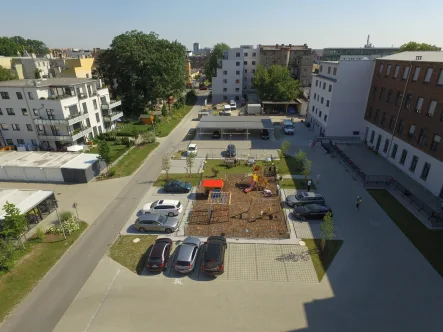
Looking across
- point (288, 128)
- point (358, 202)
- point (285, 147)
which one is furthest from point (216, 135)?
point (358, 202)

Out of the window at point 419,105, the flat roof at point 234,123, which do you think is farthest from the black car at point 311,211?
the flat roof at point 234,123

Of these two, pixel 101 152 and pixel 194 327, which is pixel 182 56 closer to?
pixel 101 152

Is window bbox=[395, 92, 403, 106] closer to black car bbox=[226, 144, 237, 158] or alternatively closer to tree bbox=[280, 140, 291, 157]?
tree bbox=[280, 140, 291, 157]

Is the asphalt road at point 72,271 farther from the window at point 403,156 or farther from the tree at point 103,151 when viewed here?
the window at point 403,156

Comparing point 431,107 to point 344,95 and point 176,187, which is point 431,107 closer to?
point 344,95

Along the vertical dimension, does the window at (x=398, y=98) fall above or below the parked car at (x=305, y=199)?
above

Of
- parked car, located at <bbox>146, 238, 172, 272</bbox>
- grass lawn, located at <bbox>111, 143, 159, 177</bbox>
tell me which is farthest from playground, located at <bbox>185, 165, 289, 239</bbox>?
grass lawn, located at <bbox>111, 143, 159, 177</bbox>

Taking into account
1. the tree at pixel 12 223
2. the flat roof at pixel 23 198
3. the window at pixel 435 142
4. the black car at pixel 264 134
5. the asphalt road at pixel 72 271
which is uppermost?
the window at pixel 435 142
